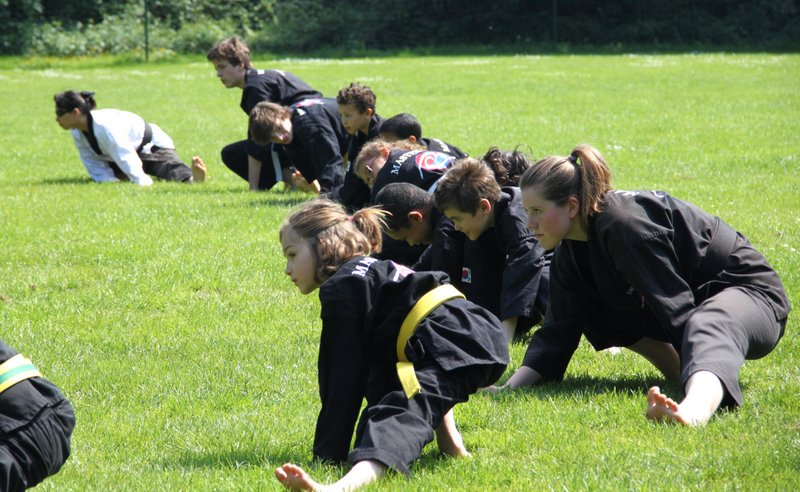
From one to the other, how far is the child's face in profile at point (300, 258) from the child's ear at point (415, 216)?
194 centimetres

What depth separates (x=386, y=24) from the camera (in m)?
38.7

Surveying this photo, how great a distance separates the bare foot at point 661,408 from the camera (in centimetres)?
401

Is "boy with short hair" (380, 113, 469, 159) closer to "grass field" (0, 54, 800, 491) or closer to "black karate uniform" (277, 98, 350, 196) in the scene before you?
"grass field" (0, 54, 800, 491)

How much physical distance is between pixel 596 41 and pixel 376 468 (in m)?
35.6

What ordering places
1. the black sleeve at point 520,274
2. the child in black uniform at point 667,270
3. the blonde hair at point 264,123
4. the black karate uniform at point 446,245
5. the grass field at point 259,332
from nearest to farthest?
1. the grass field at point 259,332
2. the child in black uniform at point 667,270
3. the black sleeve at point 520,274
4. the black karate uniform at point 446,245
5. the blonde hair at point 264,123

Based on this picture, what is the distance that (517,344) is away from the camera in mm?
5934

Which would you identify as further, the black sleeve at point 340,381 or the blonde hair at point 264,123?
the blonde hair at point 264,123

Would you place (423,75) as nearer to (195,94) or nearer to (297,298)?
(195,94)

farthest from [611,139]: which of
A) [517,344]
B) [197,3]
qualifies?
[197,3]

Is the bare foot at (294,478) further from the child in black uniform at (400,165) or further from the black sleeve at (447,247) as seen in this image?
the child in black uniform at (400,165)

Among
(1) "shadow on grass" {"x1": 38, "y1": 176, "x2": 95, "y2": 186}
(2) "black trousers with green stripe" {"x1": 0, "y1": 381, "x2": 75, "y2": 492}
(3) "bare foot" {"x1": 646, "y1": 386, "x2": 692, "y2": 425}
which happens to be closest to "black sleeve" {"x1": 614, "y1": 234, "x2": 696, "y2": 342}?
(3) "bare foot" {"x1": 646, "y1": 386, "x2": 692, "y2": 425}

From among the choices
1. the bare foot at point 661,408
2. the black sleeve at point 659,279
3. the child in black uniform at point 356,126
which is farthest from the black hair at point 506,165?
the bare foot at point 661,408

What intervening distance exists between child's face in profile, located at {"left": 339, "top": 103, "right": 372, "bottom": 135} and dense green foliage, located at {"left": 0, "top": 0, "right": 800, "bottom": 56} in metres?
27.2

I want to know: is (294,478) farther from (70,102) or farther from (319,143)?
(70,102)
